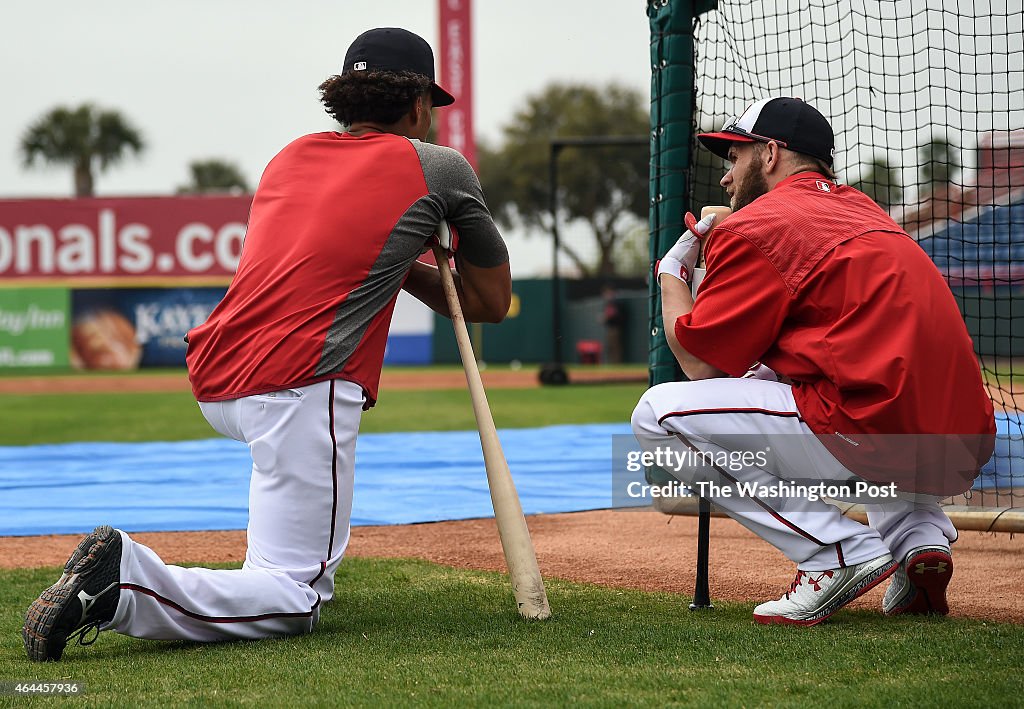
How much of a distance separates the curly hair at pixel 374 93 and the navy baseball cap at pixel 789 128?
39.0 inches

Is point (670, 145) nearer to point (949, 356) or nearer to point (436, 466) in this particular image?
point (949, 356)

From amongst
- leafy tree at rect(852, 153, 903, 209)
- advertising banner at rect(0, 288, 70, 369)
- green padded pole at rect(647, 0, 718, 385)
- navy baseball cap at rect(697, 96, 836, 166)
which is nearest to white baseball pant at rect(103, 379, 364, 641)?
navy baseball cap at rect(697, 96, 836, 166)

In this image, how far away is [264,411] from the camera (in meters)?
3.14

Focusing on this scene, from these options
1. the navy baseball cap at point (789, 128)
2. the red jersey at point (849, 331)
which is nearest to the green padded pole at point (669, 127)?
the navy baseball cap at point (789, 128)

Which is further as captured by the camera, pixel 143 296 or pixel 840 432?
pixel 143 296

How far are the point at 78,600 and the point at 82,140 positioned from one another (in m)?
44.1

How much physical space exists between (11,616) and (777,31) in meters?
4.11

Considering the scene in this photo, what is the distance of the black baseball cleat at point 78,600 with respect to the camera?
2.80 meters

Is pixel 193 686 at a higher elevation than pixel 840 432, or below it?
below

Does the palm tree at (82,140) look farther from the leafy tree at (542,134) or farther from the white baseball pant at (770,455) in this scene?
the white baseball pant at (770,455)

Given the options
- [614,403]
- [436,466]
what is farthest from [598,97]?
[436,466]

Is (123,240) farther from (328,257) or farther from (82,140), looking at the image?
(328,257)

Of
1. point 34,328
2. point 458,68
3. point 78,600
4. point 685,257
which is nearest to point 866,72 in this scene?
point 685,257

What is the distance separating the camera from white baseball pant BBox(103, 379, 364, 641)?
119 inches
